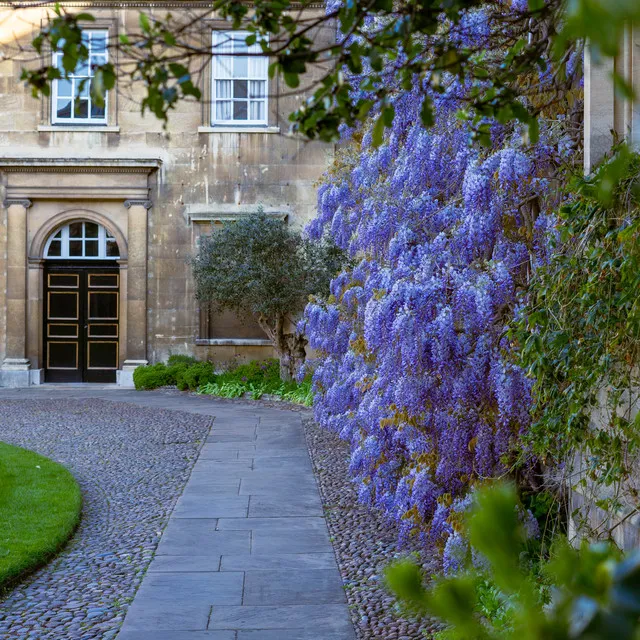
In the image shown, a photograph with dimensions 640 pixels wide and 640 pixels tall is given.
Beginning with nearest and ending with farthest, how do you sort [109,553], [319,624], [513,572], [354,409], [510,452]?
[513,572], [319,624], [510,452], [109,553], [354,409]

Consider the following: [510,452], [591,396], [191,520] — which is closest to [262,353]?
[191,520]

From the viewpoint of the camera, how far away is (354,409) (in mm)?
8938

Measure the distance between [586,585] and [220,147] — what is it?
18.1m

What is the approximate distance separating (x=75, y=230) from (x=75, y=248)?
366 millimetres

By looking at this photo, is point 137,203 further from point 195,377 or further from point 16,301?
point 195,377

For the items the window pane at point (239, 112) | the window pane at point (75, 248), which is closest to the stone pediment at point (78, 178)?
the window pane at point (75, 248)

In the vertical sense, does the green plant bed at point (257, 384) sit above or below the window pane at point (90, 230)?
below

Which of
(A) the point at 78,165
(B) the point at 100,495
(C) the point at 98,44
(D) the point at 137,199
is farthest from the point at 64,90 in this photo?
(C) the point at 98,44

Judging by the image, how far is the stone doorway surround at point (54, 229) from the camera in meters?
18.0

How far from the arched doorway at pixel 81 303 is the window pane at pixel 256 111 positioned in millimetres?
3758

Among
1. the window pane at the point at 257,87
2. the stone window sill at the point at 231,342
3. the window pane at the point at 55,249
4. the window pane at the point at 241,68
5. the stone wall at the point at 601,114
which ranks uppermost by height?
the window pane at the point at 241,68

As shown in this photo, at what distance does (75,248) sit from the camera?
18.7 metres

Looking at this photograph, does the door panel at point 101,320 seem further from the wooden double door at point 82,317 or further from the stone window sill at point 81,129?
the stone window sill at point 81,129

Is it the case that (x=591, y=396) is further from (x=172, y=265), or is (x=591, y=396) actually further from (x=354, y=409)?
(x=172, y=265)
